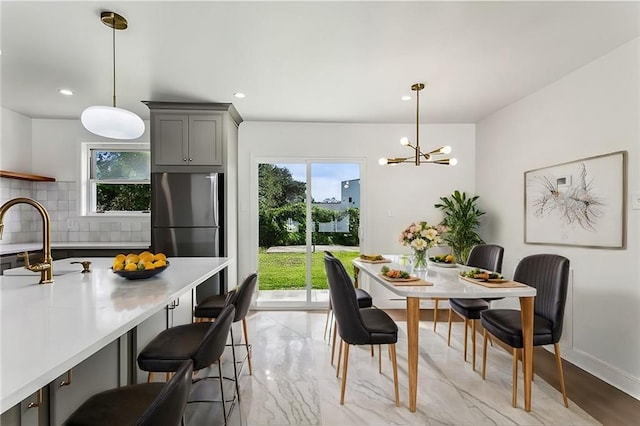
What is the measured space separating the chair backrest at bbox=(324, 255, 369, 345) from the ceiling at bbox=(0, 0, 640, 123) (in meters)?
1.63

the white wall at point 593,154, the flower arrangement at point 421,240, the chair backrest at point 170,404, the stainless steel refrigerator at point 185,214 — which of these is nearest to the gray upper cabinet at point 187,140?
the stainless steel refrigerator at point 185,214

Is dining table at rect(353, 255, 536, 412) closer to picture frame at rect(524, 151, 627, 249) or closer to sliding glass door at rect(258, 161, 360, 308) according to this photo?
picture frame at rect(524, 151, 627, 249)

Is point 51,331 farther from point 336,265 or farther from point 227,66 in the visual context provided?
point 227,66

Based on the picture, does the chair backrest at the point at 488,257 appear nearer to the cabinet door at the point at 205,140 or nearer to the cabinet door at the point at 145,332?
the cabinet door at the point at 145,332

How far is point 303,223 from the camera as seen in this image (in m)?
4.47

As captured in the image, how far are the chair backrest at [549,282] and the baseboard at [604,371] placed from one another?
0.74 m

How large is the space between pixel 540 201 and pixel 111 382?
374 centimetres

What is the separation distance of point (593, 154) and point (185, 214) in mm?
3962

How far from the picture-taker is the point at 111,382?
1412 mm

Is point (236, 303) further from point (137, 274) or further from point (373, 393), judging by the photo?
point (373, 393)

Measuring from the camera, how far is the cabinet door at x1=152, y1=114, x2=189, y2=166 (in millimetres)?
3609

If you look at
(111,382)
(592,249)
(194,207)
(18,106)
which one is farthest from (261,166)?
(592,249)

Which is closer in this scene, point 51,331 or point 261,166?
point 51,331

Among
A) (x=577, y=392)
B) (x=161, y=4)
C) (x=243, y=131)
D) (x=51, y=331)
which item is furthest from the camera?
(x=243, y=131)
